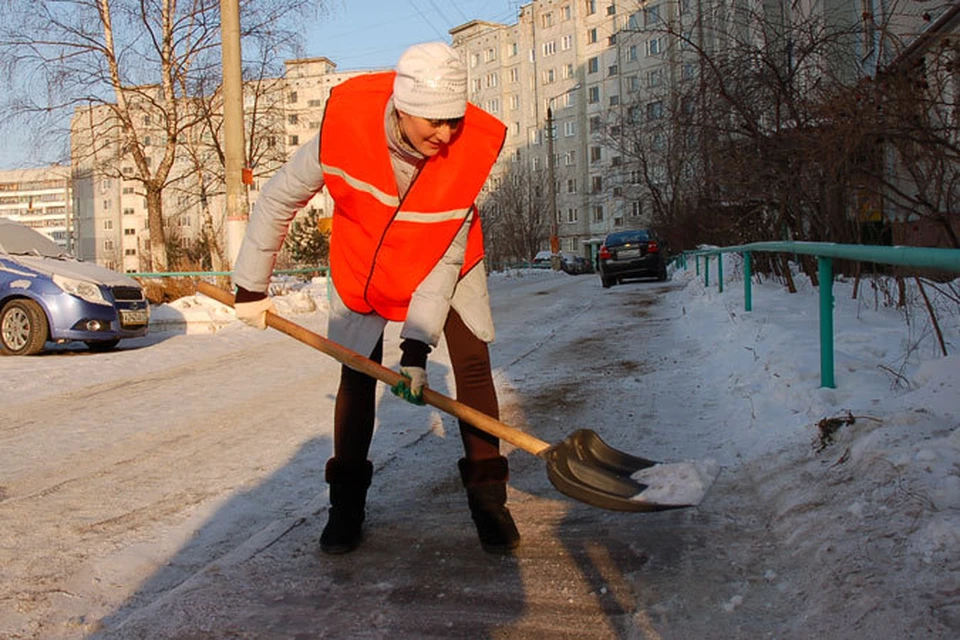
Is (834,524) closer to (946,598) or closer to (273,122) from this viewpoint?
(946,598)

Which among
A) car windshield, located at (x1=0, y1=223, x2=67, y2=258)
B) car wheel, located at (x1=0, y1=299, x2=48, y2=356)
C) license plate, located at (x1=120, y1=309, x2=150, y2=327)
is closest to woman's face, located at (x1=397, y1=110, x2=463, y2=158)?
car wheel, located at (x1=0, y1=299, x2=48, y2=356)

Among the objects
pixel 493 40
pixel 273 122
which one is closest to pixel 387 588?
pixel 273 122

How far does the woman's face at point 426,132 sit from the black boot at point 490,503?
1.08 m

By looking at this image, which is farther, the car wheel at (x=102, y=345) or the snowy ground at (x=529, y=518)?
the car wheel at (x=102, y=345)

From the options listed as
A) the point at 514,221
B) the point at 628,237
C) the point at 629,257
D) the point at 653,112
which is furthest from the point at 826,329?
the point at 514,221

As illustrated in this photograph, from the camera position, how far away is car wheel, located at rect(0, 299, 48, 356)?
866 cm

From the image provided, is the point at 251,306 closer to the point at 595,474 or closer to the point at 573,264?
the point at 595,474

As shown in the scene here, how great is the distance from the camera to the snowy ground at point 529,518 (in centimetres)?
219

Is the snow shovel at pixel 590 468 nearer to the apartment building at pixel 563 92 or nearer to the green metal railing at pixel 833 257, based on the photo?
the green metal railing at pixel 833 257

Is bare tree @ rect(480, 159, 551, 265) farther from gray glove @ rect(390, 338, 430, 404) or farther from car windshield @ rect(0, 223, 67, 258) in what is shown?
gray glove @ rect(390, 338, 430, 404)

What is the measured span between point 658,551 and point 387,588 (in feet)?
2.87

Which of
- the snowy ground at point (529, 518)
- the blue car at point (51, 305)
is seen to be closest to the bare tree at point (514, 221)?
the blue car at point (51, 305)

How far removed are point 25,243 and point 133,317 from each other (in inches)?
62.7

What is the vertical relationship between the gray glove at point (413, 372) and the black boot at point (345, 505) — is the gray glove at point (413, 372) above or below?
above
